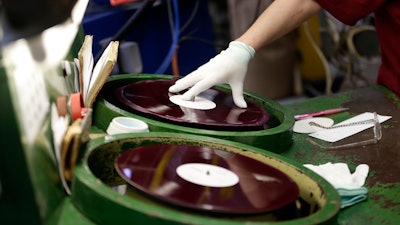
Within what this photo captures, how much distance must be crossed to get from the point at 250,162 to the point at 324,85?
322 cm

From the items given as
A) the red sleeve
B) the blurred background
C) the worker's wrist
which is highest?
the red sleeve

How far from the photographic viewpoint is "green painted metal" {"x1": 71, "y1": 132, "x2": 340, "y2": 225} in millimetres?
865

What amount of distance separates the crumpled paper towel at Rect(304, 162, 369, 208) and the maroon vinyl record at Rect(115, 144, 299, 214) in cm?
14

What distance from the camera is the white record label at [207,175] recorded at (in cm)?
98

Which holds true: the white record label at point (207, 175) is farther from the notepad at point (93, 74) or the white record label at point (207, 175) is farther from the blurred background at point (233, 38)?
the blurred background at point (233, 38)

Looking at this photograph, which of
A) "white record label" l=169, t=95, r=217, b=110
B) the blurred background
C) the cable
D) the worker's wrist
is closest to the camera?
"white record label" l=169, t=95, r=217, b=110

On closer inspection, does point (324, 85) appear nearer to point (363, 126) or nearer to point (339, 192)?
point (363, 126)

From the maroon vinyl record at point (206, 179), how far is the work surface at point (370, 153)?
0.18 meters

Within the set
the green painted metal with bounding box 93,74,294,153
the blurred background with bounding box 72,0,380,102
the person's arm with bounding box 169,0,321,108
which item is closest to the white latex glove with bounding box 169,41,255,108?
the person's arm with bounding box 169,0,321,108

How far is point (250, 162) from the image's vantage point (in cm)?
109

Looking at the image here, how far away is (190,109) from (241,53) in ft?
0.94

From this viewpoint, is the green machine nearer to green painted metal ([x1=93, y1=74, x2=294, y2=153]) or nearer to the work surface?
green painted metal ([x1=93, y1=74, x2=294, y2=153])

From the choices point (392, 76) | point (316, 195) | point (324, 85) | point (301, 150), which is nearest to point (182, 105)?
point (301, 150)

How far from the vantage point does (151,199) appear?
94 centimetres
